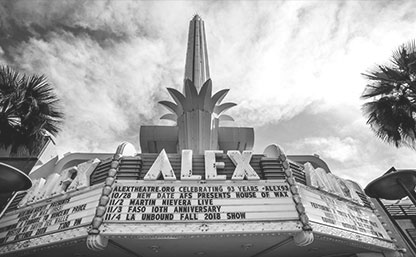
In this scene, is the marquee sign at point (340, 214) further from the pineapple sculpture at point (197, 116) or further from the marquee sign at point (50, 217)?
the marquee sign at point (50, 217)

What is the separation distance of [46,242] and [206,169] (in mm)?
6210

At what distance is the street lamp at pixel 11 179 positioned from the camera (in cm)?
771

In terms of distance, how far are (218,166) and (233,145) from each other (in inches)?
464

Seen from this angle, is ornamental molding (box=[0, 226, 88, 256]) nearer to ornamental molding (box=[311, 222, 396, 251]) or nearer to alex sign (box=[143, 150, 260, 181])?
alex sign (box=[143, 150, 260, 181])

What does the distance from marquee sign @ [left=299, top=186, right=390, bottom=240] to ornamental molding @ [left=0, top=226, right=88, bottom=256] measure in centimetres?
811

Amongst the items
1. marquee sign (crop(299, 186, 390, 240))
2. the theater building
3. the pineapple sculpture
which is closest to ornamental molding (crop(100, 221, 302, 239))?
the theater building

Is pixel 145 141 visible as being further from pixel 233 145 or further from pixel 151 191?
pixel 151 191

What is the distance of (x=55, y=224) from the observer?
28.4 feet

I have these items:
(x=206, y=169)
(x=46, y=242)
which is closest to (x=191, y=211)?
(x=206, y=169)

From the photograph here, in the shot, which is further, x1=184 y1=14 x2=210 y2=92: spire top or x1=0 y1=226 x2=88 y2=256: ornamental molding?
x1=184 y1=14 x2=210 y2=92: spire top

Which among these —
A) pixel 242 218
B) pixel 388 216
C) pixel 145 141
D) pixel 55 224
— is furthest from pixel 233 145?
pixel 55 224

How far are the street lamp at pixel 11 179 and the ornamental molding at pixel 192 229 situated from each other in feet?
11.1

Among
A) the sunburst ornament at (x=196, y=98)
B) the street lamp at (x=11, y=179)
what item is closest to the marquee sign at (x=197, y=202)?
the street lamp at (x=11, y=179)

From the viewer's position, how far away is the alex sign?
895cm
